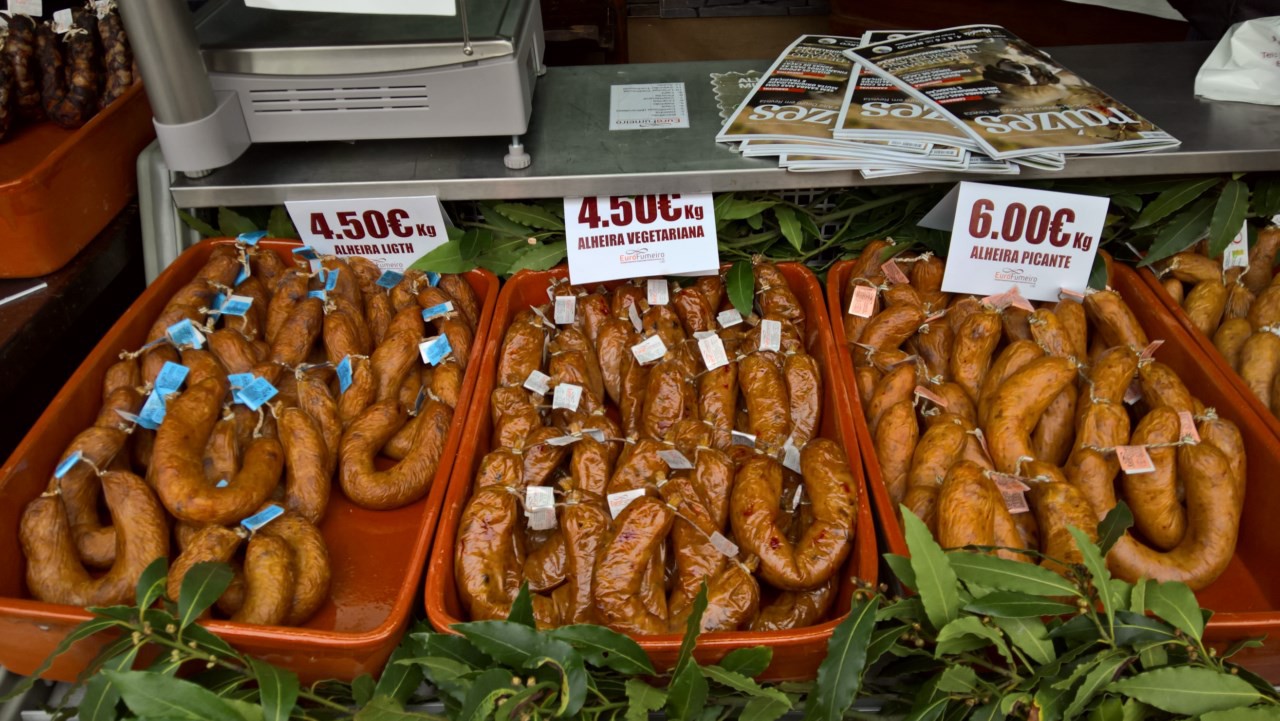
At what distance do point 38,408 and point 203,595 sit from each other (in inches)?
41.6

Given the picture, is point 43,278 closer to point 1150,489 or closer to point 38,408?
point 38,408

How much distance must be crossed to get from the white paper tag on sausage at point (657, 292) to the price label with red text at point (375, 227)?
0.55 m

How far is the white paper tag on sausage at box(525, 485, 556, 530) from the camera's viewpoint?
1688 millimetres

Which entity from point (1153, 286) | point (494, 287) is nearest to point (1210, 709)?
point (1153, 286)

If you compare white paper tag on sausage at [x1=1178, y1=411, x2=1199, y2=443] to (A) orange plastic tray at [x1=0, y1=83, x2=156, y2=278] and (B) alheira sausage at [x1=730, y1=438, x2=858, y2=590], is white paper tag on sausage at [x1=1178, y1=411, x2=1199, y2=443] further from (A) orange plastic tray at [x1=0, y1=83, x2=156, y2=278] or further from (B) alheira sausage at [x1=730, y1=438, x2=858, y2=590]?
(A) orange plastic tray at [x1=0, y1=83, x2=156, y2=278]

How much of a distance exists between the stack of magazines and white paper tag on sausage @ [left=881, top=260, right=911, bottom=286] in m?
0.29

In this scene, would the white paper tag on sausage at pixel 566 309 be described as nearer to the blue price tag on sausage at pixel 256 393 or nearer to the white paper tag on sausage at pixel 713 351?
the white paper tag on sausage at pixel 713 351

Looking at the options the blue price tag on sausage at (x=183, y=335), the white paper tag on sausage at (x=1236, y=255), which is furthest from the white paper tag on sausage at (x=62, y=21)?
the white paper tag on sausage at (x=1236, y=255)

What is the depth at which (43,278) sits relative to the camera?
2.08 metres

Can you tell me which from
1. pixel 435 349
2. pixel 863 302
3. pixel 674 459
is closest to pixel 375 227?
pixel 435 349

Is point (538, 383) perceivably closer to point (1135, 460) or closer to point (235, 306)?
point (235, 306)

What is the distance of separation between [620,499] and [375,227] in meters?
1.04

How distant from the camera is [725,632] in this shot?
1.38 metres

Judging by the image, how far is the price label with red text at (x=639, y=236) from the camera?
2.11 meters
